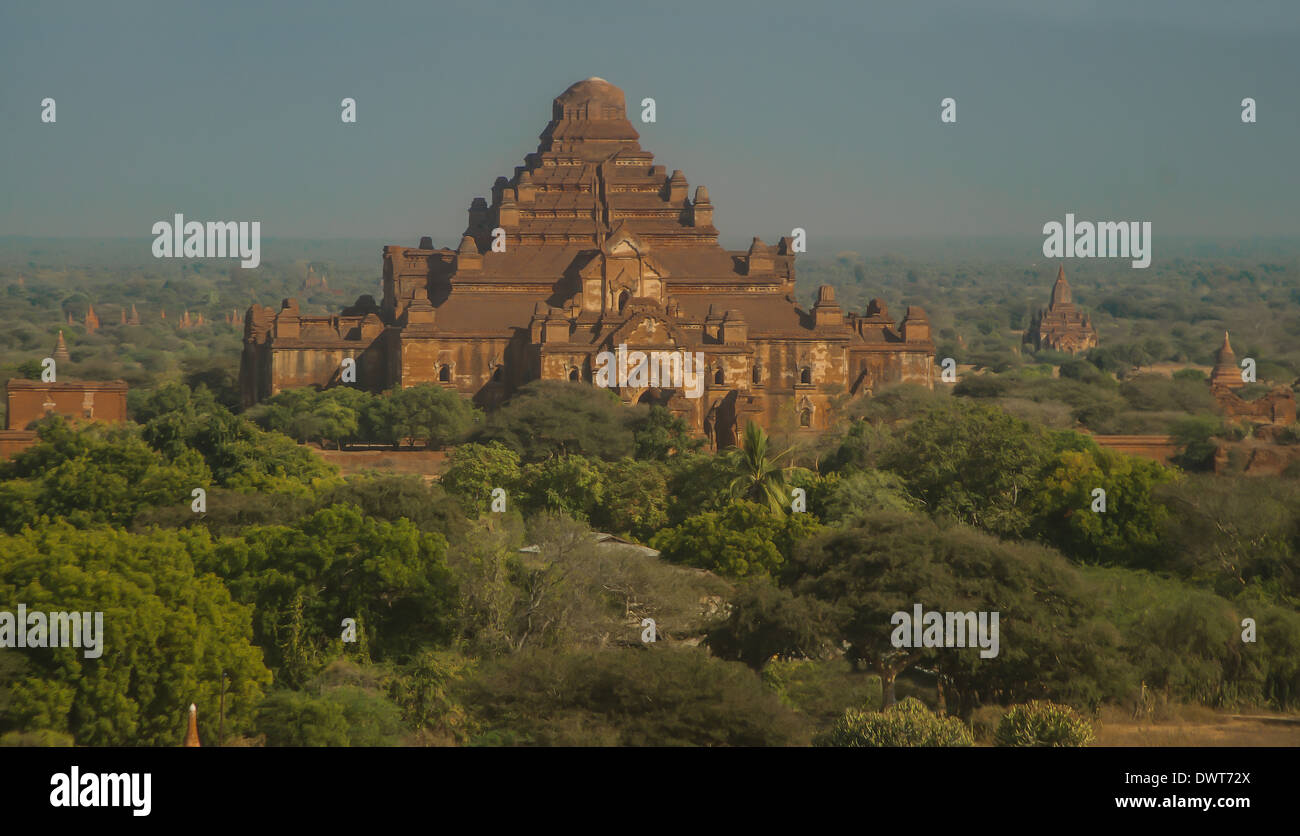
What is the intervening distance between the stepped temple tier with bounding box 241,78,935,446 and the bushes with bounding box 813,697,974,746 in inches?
1216

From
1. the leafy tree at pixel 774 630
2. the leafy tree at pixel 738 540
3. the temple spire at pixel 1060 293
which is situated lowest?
the leafy tree at pixel 774 630

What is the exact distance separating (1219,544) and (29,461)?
87.8ft

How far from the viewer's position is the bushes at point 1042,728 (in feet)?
99.1

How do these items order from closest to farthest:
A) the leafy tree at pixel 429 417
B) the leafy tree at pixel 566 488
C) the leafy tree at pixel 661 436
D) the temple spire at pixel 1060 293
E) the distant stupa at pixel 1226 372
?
the leafy tree at pixel 566 488 < the leafy tree at pixel 661 436 < the leafy tree at pixel 429 417 < the distant stupa at pixel 1226 372 < the temple spire at pixel 1060 293

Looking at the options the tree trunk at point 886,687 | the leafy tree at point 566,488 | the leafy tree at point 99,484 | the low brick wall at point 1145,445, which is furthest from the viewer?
the low brick wall at point 1145,445

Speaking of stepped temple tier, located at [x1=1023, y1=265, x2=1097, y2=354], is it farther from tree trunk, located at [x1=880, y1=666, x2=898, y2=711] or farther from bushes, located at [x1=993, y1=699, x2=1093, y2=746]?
bushes, located at [x1=993, y1=699, x2=1093, y2=746]

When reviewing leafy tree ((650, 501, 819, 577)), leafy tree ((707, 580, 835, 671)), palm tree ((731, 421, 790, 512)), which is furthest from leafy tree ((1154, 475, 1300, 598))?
leafy tree ((707, 580, 835, 671))

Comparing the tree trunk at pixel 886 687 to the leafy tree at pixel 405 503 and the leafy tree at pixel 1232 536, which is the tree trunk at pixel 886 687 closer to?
the leafy tree at pixel 1232 536

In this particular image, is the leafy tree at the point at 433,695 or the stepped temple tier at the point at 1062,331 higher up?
the stepped temple tier at the point at 1062,331

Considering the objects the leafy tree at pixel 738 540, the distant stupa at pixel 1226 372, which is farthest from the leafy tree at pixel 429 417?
the distant stupa at pixel 1226 372

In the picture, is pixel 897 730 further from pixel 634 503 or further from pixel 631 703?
pixel 634 503

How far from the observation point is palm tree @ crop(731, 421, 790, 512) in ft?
152

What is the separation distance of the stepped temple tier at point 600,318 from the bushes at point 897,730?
3090 centimetres

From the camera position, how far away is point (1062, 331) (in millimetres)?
175125
